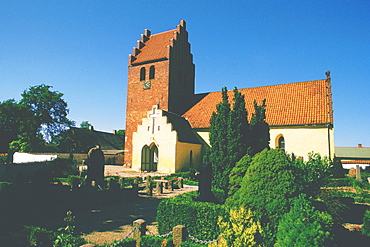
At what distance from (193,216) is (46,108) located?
43.0 m

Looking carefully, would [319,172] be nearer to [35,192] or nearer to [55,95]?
[35,192]

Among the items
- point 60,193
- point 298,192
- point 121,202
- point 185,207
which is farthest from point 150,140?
point 298,192

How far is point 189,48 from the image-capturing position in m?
32.7

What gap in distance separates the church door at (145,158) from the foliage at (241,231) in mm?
21894

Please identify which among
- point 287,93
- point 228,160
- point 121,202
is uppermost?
point 287,93

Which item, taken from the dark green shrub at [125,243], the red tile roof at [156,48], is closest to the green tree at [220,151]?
the dark green shrub at [125,243]

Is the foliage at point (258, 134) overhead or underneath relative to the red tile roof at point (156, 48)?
underneath

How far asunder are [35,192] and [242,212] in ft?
31.1

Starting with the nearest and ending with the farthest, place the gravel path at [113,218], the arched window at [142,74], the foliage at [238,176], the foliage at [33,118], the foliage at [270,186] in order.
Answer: the foliage at [270,186] < the gravel path at [113,218] < the foliage at [238,176] < the arched window at [142,74] < the foliage at [33,118]

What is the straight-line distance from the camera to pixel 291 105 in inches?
957

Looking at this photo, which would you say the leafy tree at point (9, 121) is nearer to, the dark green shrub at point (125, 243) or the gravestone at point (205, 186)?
the gravestone at point (205, 186)

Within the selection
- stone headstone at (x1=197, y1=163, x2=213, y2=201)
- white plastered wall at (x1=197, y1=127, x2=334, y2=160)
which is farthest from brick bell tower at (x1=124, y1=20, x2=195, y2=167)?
stone headstone at (x1=197, y1=163, x2=213, y2=201)

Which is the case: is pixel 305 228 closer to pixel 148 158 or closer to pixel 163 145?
pixel 163 145

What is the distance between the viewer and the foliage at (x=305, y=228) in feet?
14.4
